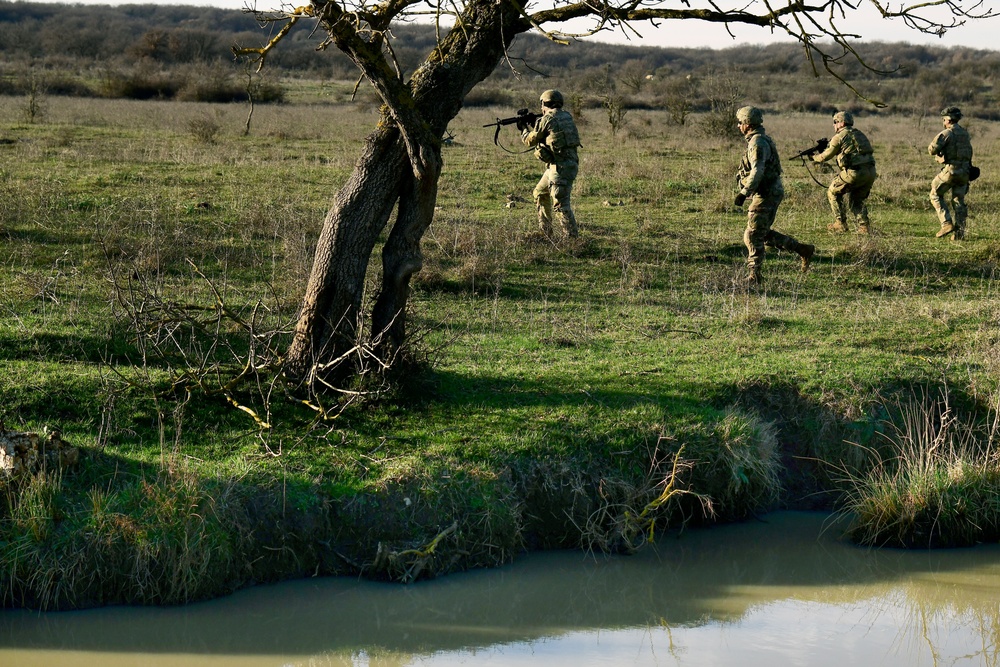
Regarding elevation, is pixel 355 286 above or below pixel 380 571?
above

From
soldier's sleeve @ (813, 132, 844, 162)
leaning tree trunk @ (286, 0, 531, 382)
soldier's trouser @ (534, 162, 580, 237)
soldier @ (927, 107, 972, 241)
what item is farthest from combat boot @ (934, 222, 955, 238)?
leaning tree trunk @ (286, 0, 531, 382)

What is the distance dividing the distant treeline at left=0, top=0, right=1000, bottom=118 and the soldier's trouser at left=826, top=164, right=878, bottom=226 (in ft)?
5.65

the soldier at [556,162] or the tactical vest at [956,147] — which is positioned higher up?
the tactical vest at [956,147]

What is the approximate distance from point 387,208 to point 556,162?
23.1 feet

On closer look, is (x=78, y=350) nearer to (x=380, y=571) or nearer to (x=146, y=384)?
(x=146, y=384)

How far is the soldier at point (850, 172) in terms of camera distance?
1620cm

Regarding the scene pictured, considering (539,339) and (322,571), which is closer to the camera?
(322,571)

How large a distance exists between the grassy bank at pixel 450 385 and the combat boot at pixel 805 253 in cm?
22

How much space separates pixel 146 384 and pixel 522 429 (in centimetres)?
298

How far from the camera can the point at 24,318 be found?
10.2 metres

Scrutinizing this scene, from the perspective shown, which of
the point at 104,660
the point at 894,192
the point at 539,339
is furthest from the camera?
the point at 894,192

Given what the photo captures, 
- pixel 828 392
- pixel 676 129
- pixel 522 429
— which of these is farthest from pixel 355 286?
pixel 676 129

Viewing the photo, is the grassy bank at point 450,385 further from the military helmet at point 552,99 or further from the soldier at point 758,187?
the military helmet at point 552,99

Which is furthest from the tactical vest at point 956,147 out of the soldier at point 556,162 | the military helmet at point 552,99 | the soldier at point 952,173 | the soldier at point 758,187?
the military helmet at point 552,99
